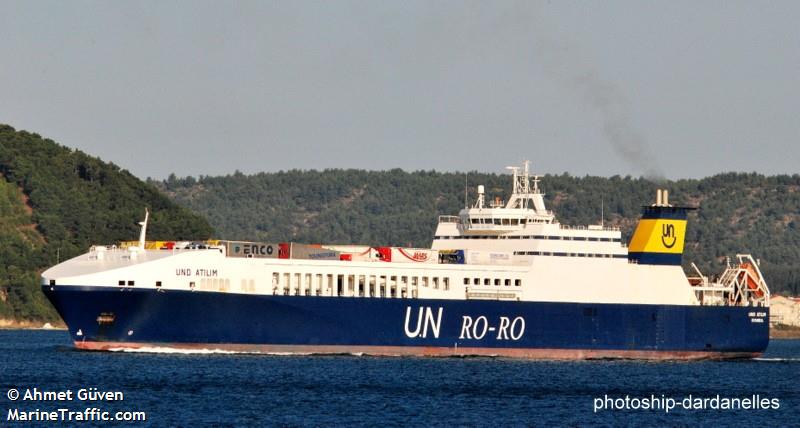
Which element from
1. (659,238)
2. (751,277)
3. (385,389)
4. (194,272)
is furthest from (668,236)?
(385,389)

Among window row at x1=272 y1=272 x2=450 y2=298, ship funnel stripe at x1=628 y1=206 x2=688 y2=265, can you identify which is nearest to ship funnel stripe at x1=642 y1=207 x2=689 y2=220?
ship funnel stripe at x1=628 y1=206 x2=688 y2=265

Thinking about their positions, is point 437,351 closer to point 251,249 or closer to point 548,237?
point 548,237

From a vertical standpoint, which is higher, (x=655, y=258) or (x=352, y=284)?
(x=655, y=258)

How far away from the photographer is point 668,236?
8569 centimetres

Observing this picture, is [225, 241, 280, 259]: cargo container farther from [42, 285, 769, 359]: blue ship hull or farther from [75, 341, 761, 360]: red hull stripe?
[75, 341, 761, 360]: red hull stripe

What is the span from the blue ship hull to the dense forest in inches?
2353

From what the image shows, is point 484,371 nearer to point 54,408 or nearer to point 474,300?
point 474,300

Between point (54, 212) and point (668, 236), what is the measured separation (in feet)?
238

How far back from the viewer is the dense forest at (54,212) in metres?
130

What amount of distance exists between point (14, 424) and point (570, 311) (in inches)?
1506

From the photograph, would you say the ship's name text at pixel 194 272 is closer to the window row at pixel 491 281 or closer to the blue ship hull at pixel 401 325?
the blue ship hull at pixel 401 325

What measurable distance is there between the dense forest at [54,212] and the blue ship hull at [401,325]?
5977 cm

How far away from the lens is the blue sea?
5219 centimetres

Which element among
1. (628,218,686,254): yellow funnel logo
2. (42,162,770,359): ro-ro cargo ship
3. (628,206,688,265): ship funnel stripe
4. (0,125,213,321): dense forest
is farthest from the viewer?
(0,125,213,321): dense forest
